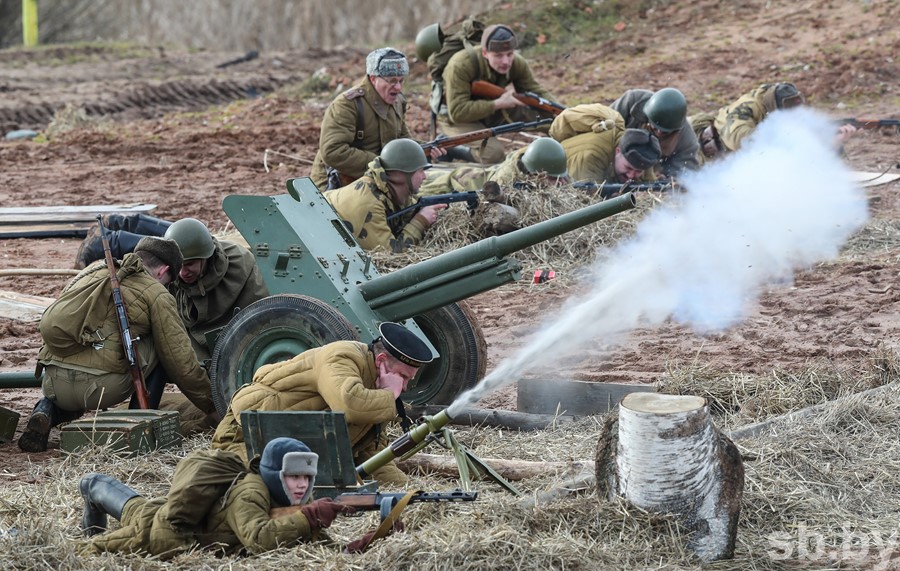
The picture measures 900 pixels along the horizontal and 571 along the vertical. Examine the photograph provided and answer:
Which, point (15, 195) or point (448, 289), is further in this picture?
point (15, 195)

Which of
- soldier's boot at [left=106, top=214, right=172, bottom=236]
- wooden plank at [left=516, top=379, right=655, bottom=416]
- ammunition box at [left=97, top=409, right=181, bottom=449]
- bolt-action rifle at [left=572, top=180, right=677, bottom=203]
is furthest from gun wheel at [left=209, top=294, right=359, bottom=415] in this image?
bolt-action rifle at [left=572, top=180, right=677, bottom=203]

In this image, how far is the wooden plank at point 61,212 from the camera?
14539 mm

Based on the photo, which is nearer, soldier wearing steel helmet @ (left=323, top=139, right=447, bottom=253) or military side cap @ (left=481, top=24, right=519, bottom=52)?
soldier wearing steel helmet @ (left=323, top=139, right=447, bottom=253)

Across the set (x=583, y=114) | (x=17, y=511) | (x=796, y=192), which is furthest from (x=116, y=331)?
(x=796, y=192)

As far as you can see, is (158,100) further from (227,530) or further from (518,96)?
(227,530)

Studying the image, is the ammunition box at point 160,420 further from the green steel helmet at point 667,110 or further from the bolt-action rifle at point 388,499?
the green steel helmet at point 667,110

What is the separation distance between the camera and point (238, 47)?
2966 cm

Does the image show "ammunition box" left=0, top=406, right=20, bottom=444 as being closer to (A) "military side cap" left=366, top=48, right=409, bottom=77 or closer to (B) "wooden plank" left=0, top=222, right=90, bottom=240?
(A) "military side cap" left=366, top=48, right=409, bottom=77

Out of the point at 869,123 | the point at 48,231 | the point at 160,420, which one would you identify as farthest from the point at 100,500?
the point at 869,123

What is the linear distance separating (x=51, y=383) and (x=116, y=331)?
50 centimetres

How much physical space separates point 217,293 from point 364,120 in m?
4.14

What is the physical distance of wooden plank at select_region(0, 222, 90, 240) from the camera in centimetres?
1404

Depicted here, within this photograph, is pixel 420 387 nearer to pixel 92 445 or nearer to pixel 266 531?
pixel 92 445

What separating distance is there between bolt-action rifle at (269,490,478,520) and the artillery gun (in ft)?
6.94
